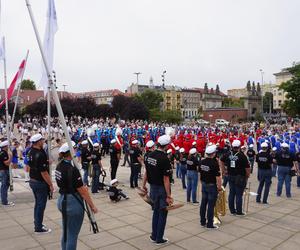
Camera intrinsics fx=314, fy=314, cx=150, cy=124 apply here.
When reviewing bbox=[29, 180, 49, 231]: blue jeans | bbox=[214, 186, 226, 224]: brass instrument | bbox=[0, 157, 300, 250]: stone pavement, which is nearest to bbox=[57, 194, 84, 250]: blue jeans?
bbox=[0, 157, 300, 250]: stone pavement

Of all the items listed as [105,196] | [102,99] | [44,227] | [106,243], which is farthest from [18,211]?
[102,99]

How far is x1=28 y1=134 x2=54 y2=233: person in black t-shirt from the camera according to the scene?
6.51 meters

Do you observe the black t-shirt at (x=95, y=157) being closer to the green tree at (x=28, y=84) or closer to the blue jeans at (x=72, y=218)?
the blue jeans at (x=72, y=218)

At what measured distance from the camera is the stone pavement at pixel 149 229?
6.17 m

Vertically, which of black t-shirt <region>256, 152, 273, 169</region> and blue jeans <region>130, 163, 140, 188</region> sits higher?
black t-shirt <region>256, 152, 273, 169</region>

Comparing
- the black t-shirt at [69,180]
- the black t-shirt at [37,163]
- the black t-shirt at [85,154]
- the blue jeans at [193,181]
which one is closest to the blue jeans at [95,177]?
the black t-shirt at [85,154]

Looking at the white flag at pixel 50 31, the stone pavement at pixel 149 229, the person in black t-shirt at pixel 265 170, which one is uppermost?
the white flag at pixel 50 31

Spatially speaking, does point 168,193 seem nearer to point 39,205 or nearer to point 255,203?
point 39,205

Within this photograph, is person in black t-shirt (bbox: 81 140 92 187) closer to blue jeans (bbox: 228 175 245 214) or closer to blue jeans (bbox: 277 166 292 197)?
blue jeans (bbox: 228 175 245 214)

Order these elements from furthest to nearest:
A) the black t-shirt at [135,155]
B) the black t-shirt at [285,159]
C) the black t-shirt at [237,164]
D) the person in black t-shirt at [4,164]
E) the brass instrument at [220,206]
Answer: the black t-shirt at [135,155]
the black t-shirt at [285,159]
the person in black t-shirt at [4,164]
the black t-shirt at [237,164]
the brass instrument at [220,206]

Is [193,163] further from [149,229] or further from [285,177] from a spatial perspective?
[285,177]

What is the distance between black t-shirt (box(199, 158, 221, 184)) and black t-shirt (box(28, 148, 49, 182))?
3.45 m

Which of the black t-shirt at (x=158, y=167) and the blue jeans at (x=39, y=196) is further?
the blue jeans at (x=39, y=196)

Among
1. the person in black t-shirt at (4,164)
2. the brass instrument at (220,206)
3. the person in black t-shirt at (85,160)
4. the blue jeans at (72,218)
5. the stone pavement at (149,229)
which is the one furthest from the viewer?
the person in black t-shirt at (85,160)
